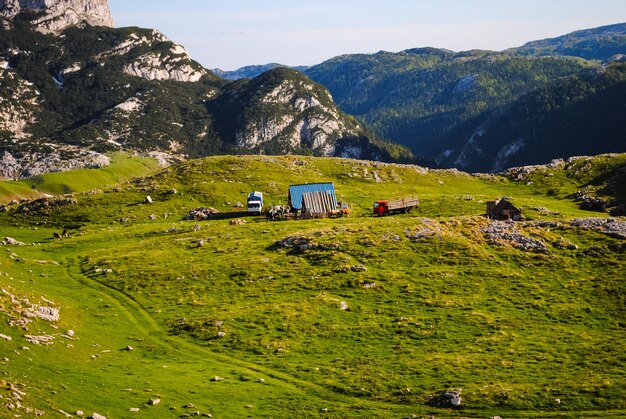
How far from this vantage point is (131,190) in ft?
387

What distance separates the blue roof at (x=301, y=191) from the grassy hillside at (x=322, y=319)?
823 centimetres

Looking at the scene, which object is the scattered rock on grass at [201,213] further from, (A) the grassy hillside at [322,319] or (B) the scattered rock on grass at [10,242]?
(B) the scattered rock on grass at [10,242]

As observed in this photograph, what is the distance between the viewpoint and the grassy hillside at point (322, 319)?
38.0 metres

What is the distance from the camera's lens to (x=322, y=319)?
52.7 metres

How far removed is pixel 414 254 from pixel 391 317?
51.0 feet

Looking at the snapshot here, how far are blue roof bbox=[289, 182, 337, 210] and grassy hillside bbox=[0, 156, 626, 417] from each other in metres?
8.23

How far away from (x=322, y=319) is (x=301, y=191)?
48.6m

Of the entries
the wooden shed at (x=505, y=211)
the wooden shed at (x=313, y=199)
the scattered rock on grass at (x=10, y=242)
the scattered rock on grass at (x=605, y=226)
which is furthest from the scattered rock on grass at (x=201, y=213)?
the scattered rock on grass at (x=605, y=226)

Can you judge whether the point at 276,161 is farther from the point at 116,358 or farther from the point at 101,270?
the point at 116,358

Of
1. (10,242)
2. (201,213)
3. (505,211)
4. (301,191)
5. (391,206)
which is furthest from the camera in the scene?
(201,213)

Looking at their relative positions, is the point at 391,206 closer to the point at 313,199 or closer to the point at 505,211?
the point at 313,199

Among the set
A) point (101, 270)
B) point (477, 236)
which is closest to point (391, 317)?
point (477, 236)

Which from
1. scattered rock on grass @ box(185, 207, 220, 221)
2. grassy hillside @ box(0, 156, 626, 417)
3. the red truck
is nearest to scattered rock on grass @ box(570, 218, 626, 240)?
grassy hillside @ box(0, 156, 626, 417)

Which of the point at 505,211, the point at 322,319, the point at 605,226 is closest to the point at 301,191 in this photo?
the point at 505,211
